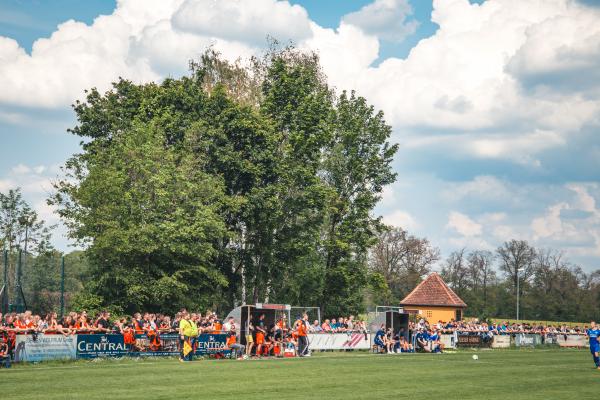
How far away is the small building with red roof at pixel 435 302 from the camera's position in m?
81.8

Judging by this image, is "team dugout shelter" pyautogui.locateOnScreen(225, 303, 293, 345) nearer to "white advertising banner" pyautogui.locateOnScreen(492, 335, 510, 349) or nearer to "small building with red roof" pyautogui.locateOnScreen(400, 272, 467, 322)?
"white advertising banner" pyautogui.locateOnScreen(492, 335, 510, 349)

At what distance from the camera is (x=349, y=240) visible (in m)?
56.2

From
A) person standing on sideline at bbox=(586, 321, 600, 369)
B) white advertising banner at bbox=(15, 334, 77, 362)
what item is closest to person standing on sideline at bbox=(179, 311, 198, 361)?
white advertising banner at bbox=(15, 334, 77, 362)

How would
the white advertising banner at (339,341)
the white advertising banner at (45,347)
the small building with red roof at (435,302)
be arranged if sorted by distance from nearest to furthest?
1. the white advertising banner at (45,347)
2. the white advertising banner at (339,341)
3. the small building with red roof at (435,302)

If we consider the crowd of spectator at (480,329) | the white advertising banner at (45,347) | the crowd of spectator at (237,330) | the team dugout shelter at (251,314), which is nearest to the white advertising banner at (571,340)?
the crowd of spectator at (480,329)

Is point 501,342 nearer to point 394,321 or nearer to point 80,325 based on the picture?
point 394,321

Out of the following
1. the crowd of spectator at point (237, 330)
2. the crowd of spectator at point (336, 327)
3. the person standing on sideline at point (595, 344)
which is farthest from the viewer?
the crowd of spectator at point (336, 327)

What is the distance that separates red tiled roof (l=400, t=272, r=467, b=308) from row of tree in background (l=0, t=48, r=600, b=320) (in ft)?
61.8

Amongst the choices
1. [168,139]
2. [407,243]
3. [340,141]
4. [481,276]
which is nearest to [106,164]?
[168,139]

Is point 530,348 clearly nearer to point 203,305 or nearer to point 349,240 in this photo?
point 349,240

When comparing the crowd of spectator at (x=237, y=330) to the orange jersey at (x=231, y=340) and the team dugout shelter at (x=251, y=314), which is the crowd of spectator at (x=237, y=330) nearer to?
the orange jersey at (x=231, y=340)

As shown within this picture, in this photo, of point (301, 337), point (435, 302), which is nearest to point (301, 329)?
point (301, 337)

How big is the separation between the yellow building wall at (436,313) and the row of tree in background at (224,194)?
18.7 meters

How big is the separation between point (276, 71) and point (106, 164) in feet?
46.5
